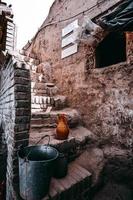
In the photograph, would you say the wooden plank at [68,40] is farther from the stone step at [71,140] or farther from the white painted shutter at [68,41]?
the stone step at [71,140]

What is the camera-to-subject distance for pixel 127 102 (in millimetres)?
3201

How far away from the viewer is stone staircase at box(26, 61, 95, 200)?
2.52 m

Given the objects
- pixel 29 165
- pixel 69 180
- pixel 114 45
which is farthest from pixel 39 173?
pixel 114 45

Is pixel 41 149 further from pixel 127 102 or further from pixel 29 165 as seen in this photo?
pixel 127 102

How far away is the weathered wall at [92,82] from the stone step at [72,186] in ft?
3.28

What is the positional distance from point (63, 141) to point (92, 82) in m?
1.59

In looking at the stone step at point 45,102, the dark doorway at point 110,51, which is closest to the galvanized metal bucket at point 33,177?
the stone step at point 45,102

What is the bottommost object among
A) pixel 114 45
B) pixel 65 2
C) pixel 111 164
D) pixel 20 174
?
pixel 111 164

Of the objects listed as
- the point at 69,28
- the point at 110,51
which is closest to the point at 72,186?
the point at 110,51

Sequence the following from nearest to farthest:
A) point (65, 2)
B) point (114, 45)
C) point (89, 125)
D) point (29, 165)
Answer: point (29, 165)
point (89, 125)
point (114, 45)
point (65, 2)

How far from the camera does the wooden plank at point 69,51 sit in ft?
15.3

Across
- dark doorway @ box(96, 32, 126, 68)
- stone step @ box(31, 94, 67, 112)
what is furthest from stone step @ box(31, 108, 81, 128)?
dark doorway @ box(96, 32, 126, 68)

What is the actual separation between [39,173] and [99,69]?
2.59m

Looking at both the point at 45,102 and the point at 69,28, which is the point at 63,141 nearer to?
the point at 45,102
